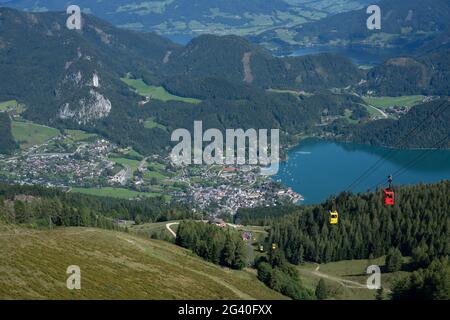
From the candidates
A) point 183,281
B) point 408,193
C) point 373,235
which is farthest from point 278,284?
point 408,193

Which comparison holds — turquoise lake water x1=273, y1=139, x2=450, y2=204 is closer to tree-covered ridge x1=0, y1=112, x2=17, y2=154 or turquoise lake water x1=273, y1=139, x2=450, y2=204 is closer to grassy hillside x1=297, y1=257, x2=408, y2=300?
grassy hillside x1=297, y1=257, x2=408, y2=300

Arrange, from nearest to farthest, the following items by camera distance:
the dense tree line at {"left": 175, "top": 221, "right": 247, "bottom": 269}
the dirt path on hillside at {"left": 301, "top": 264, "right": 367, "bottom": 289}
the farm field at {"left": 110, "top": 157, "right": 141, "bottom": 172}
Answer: the dirt path on hillside at {"left": 301, "top": 264, "right": 367, "bottom": 289} < the dense tree line at {"left": 175, "top": 221, "right": 247, "bottom": 269} < the farm field at {"left": 110, "top": 157, "right": 141, "bottom": 172}

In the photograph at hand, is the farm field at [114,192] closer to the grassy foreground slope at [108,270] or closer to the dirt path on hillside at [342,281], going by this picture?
the dirt path on hillside at [342,281]

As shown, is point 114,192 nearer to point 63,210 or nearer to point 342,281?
point 63,210

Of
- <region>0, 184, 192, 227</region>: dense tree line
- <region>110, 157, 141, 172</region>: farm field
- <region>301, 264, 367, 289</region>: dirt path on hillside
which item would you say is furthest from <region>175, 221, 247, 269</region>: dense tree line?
<region>110, 157, 141, 172</region>: farm field

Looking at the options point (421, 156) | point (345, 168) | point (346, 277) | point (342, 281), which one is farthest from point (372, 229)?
point (421, 156)
